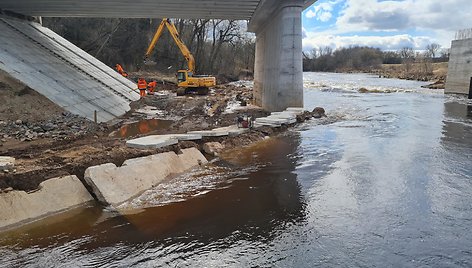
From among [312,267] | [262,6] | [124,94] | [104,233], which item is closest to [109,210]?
[104,233]

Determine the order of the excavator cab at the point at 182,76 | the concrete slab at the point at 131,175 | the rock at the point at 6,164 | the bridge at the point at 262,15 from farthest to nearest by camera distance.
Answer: the excavator cab at the point at 182,76 < the bridge at the point at 262,15 < the rock at the point at 6,164 < the concrete slab at the point at 131,175

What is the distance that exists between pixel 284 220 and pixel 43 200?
14.9 ft

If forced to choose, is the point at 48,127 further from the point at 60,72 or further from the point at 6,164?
the point at 60,72

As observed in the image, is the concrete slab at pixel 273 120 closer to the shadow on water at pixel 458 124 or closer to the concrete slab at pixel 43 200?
the shadow on water at pixel 458 124

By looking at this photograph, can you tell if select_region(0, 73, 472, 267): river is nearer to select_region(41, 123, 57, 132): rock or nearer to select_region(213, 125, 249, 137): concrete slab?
select_region(213, 125, 249, 137): concrete slab

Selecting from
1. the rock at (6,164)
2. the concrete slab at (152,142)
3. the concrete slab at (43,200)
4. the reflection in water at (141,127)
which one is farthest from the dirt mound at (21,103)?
the concrete slab at (43,200)

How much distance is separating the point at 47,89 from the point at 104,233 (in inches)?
497

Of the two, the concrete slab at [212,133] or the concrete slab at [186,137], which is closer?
the concrete slab at [186,137]

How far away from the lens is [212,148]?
11617 mm

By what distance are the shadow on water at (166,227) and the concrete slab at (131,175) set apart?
41cm

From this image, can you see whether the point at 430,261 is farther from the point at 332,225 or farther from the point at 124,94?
the point at 124,94

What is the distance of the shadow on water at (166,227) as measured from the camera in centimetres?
559

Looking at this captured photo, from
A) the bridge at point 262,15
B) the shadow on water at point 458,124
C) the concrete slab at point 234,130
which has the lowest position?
the shadow on water at point 458,124

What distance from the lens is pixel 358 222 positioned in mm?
6578
